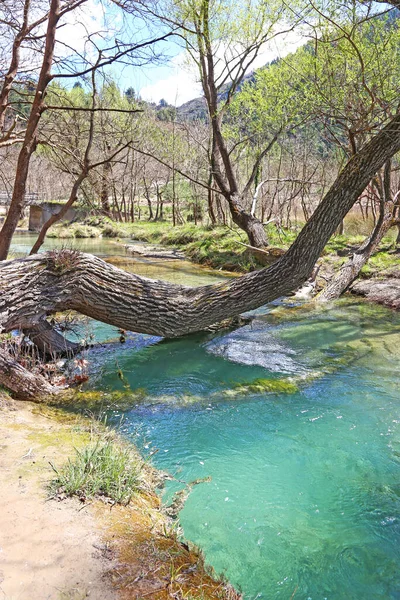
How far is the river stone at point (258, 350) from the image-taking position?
630 cm

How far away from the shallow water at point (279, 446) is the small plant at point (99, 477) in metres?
0.51

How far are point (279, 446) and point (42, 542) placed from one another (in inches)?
95.9

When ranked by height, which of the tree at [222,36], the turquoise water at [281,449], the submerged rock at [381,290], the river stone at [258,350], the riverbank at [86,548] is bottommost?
the turquoise water at [281,449]

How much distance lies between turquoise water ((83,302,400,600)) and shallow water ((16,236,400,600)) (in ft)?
0.04

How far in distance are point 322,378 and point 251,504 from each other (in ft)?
9.61

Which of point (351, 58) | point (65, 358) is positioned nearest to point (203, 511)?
point (65, 358)

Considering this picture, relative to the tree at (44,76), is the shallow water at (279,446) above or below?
below

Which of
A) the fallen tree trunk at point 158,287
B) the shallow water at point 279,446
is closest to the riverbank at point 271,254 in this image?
the shallow water at point 279,446

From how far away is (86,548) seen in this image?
7.53ft

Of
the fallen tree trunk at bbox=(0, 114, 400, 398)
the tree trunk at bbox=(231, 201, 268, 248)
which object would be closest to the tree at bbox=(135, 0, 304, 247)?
the tree trunk at bbox=(231, 201, 268, 248)

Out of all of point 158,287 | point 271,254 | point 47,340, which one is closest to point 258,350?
point 158,287

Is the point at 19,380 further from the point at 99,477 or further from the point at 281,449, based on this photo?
the point at 281,449

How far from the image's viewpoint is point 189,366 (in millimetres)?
6312

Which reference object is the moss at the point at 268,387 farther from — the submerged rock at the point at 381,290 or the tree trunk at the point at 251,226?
the tree trunk at the point at 251,226
